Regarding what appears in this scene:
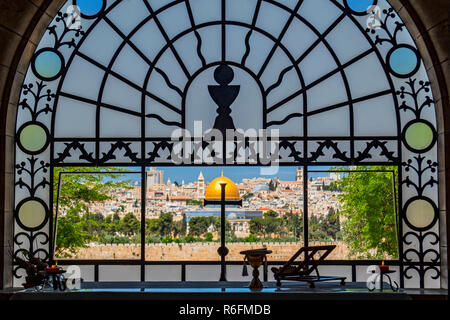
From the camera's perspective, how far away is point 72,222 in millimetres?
9047

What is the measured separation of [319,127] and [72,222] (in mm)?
3882

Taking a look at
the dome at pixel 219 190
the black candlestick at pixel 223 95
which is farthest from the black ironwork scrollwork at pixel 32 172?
the black candlestick at pixel 223 95

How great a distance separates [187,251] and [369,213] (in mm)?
2693

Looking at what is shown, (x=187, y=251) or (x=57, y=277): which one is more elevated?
(x=187, y=251)

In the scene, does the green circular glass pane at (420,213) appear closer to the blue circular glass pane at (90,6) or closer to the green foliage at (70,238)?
the green foliage at (70,238)

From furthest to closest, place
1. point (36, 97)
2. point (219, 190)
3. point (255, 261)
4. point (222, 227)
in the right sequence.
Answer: point (36, 97)
point (222, 227)
point (219, 190)
point (255, 261)

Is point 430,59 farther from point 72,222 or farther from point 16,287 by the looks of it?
point 16,287

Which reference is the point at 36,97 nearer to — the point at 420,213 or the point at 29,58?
the point at 29,58

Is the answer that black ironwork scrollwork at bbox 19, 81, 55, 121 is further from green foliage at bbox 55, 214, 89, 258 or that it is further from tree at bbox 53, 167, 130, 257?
green foliage at bbox 55, 214, 89, 258

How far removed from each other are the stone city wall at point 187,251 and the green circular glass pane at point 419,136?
5.82 ft

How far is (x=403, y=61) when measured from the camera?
9.01 meters

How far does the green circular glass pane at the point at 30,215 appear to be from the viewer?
904cm

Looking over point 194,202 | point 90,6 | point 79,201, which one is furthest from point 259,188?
point 90,6

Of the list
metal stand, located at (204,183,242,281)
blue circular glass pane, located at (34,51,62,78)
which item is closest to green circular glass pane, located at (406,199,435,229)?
metal stand, located at (204,183,242,281)
